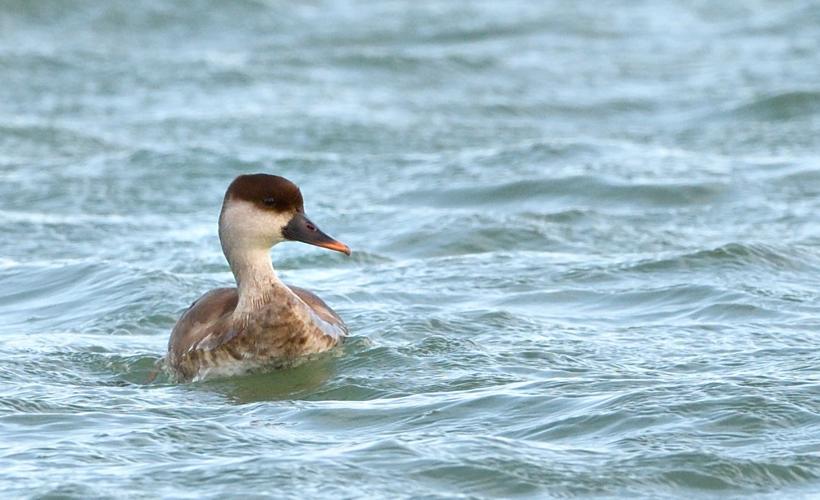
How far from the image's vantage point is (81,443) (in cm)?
815

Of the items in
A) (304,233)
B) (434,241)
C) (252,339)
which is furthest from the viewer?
(434,241)

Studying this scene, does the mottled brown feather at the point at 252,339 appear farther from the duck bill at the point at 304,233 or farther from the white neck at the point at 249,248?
the duck bill at the point at 304,233

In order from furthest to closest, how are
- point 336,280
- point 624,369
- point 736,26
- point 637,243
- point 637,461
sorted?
point 736,26
point 637,243
point 336,280
point 624,369
point 637,461

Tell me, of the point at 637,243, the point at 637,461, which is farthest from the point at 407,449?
the point at 637,243

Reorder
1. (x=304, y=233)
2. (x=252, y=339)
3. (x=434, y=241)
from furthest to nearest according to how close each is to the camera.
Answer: (x=434, y=241) → (x=304, y=233) → (x=252, y=339)

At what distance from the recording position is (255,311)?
378 inches

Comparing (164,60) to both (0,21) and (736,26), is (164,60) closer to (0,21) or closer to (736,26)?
(0,21)

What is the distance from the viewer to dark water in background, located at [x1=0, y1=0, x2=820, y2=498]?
7945mm

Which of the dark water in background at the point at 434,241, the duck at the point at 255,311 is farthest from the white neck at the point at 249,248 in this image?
the dark water in background at the point at 434,241

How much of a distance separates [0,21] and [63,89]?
14.0ft

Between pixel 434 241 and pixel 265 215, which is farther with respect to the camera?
pixel 434 241

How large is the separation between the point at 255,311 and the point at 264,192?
0.63m

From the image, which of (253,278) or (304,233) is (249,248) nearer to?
(253,278)

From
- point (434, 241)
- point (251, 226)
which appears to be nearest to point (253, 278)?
point (251, 226)
